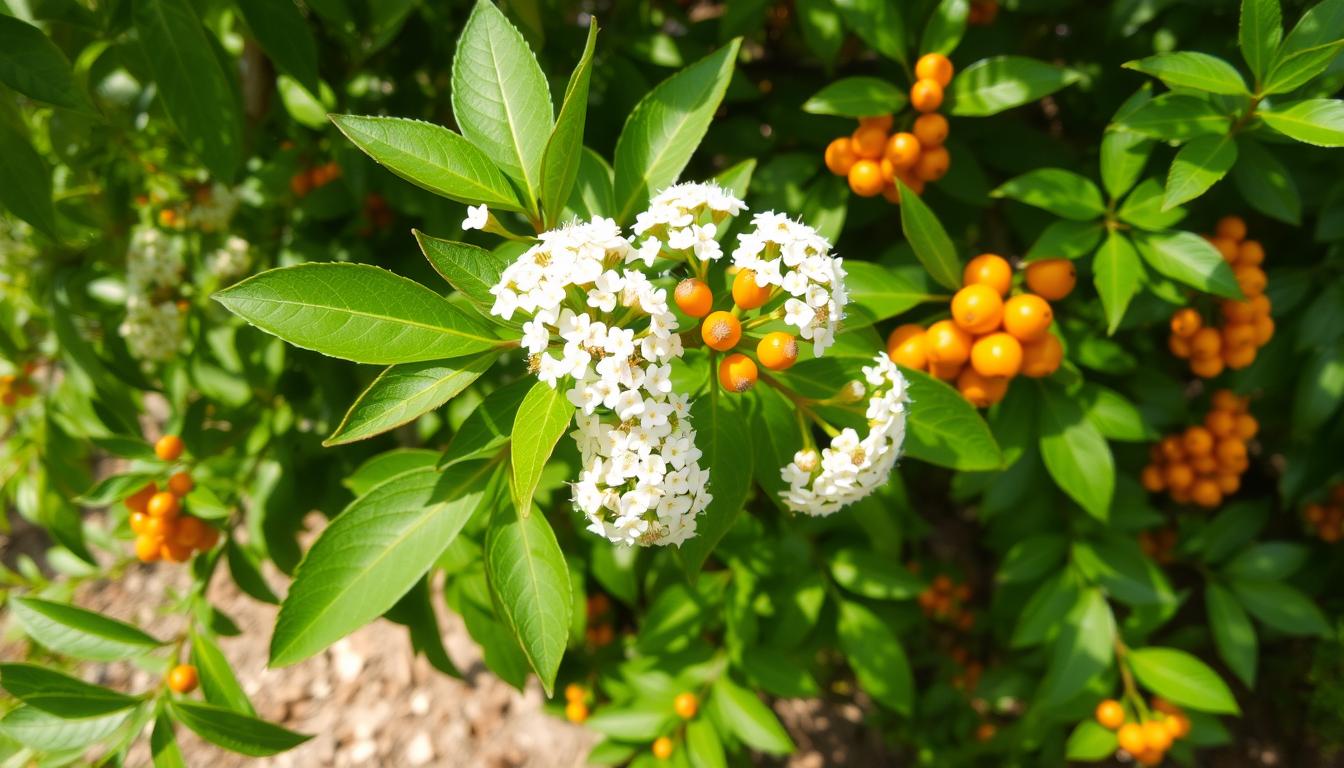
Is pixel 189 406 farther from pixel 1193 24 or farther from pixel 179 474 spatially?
pixel 1193 24

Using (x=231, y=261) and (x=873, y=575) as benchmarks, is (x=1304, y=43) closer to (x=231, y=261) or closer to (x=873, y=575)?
(x=873, y=575)

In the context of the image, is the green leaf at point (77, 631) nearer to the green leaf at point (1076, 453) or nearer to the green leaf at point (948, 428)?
the green leaf at point (948, 428)

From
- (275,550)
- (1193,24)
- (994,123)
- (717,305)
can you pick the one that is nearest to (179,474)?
(275,550)

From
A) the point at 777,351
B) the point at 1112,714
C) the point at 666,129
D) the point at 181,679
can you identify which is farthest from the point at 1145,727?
the point at 181,679

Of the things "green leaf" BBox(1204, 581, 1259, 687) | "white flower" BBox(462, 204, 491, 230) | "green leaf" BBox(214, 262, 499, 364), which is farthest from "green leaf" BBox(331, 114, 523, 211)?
"green leaf" BBox(1204, 581, 1259, 687)

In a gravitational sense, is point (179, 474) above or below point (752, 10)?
below

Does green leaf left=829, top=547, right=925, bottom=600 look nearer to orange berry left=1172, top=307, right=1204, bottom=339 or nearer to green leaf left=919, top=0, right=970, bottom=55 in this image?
orange berry left=1172, top=307, right=1204, bottom=339

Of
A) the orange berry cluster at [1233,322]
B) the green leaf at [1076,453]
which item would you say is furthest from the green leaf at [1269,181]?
the green leaf at [1076,453]
